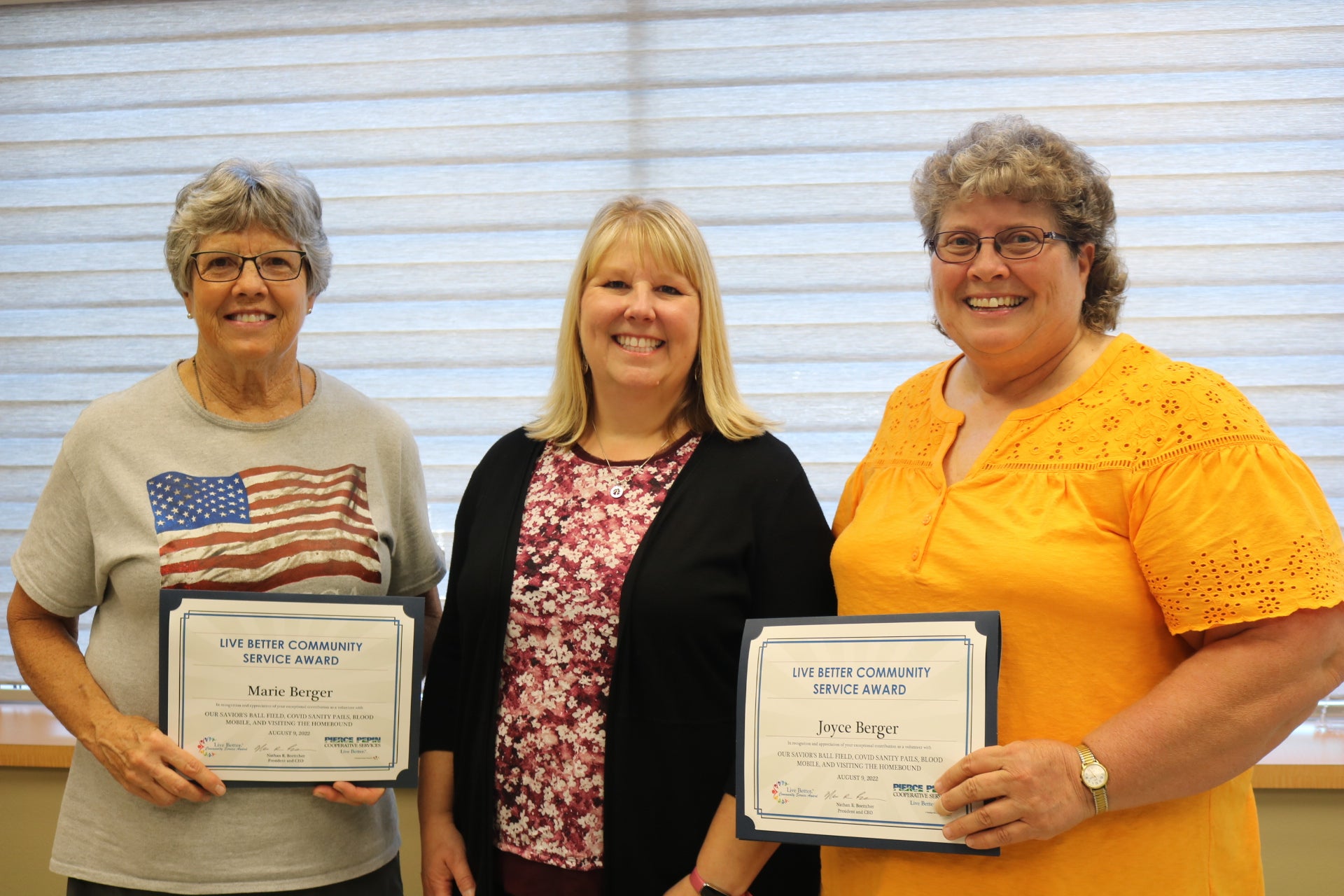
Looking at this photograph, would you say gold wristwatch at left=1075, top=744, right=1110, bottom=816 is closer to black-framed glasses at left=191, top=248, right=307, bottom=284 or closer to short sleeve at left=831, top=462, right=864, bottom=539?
short sleeve at left=831, top=462, right=864, bottom=539

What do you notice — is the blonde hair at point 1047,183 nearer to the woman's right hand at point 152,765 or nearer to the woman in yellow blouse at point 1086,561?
the woman in yellow blouse at point 1086,561

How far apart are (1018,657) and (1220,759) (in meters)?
0.27

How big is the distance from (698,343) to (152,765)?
1098mm

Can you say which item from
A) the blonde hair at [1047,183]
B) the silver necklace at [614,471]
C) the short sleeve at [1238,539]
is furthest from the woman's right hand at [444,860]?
the blonde hair at [1047,183]

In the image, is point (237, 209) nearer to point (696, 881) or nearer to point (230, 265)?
point (230, 265)

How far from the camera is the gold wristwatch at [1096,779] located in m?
1.26

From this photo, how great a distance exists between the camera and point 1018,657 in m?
1.38

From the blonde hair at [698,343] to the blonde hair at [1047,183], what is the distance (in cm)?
41

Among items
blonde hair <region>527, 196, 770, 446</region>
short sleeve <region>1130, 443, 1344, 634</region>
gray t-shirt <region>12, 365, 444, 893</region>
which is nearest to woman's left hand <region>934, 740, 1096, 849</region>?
short sleeve <region>1130, 443, 1344, 634</region>

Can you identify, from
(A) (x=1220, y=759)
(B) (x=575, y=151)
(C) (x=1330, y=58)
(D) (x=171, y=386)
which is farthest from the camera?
(B) (x=575, y=151)

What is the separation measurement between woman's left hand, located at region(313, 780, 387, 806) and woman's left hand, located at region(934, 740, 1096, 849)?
0.89 meters

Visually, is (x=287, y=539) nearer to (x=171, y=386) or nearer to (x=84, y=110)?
(x=171, y=386)

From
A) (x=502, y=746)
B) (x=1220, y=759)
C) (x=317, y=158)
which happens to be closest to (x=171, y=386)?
(x=502, y=746)

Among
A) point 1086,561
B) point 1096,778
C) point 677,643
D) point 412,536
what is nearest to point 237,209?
point 412,536
